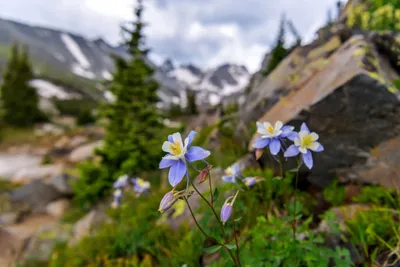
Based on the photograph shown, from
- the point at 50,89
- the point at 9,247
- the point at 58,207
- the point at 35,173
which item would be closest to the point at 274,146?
the point at 9,247

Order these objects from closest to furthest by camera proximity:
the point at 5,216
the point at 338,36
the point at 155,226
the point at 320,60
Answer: the point at 155,226 → the point at 320,60 → the point at 338,36 → the point at 5,216

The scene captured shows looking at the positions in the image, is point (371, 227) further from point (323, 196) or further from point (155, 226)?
point (155, 226)

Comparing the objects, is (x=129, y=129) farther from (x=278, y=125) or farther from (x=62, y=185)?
(x=278, y=125)

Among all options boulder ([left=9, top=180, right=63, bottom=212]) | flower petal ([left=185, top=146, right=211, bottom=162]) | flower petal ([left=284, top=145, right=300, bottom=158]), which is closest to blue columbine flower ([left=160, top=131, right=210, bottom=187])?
flower petal ([left=185, top=146, right=211, bottom=162])

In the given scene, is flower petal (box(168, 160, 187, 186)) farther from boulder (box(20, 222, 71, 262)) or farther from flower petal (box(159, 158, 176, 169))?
boulder (box(20, 222, 71, 262))

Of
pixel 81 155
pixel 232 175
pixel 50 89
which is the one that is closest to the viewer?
pixel 232 175

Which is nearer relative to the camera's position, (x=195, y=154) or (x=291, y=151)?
(x=195, y=154)

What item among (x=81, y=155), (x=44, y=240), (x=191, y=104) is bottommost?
(x=44, y=240)

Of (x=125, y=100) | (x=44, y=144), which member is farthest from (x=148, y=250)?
(x=44, y=144)
